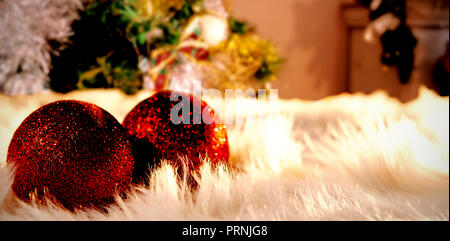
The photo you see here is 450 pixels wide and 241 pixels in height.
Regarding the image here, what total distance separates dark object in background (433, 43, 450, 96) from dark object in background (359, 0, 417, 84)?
10 centimetres

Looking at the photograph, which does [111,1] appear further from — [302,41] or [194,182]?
[302,41]

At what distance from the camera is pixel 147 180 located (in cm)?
42

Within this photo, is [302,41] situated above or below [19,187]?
above

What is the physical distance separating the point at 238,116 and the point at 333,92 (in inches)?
45.9

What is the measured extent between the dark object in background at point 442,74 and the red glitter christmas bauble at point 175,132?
112 cm

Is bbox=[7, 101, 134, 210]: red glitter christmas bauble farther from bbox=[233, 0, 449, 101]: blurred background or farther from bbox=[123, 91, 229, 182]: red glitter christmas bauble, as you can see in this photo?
bbox=[233, 0, 449, 101]: blurred background

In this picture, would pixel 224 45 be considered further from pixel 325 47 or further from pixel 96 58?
pixel 325 47

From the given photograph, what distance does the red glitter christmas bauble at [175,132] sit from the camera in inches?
17.4

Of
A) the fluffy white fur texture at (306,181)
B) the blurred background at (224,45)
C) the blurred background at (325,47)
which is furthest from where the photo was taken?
the blurred background at (325,47)

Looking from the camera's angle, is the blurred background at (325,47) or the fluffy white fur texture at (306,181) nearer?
the fluffy white fur texture at (306,181)

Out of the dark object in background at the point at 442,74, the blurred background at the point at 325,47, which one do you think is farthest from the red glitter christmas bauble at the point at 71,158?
the blurred background at the point at 325,47

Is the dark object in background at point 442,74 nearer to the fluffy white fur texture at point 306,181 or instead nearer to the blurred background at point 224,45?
the blurred background at point 224,45
